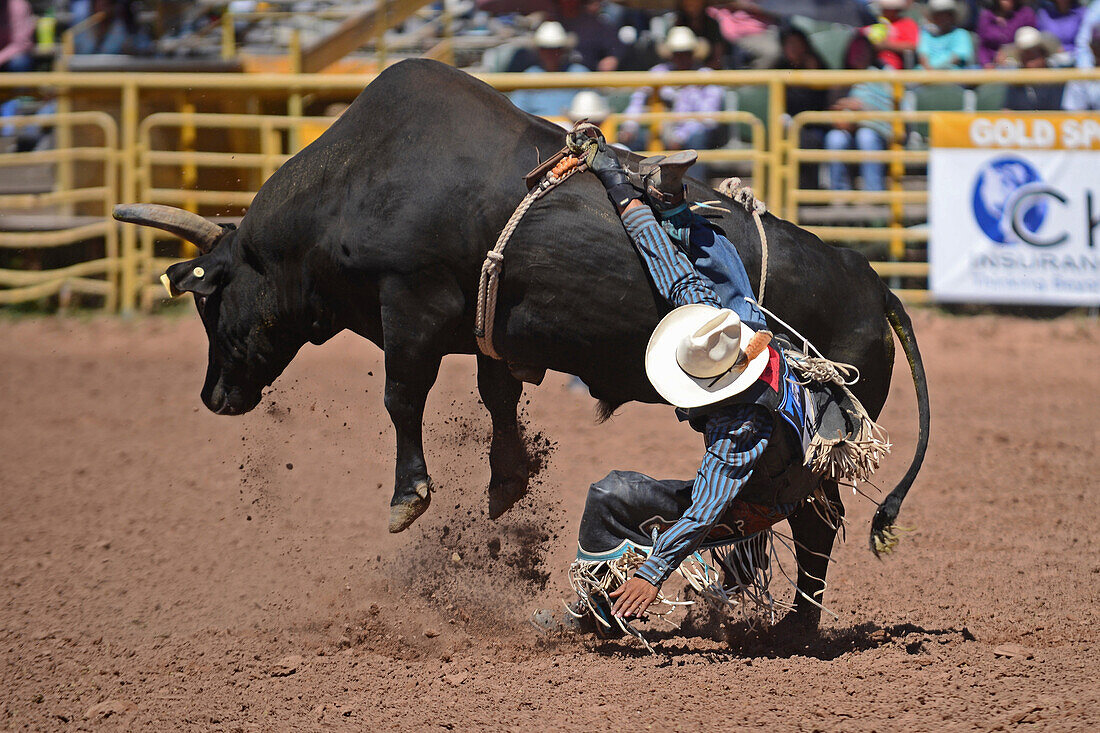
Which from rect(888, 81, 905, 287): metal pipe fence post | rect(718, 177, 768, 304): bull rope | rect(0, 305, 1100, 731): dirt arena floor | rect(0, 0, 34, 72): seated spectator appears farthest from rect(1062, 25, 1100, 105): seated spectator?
rect(0, 0, 34, 72): seated spectator

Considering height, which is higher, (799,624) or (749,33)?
(749,33)

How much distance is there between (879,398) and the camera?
379cm

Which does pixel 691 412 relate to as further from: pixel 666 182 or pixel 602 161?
pixel 602 161

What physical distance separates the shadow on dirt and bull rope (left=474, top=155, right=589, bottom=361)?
3.66 ft

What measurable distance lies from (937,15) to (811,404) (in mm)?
7491

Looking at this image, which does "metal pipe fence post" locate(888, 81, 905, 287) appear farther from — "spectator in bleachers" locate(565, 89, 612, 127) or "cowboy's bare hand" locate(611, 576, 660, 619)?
"cowboy's bare hand" locate(611, 576, 660, 619)

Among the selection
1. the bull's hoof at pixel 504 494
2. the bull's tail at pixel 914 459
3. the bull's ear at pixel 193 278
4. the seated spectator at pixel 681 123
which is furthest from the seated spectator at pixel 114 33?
the bull's tail at pixel 914 459

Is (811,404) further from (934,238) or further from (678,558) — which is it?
(934,238)

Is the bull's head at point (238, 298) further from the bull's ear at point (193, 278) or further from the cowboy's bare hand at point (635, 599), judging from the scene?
the cowboy's bare hand at point (635, 599)

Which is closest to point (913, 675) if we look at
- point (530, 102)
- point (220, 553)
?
point (220, 553)

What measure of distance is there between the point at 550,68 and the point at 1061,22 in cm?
419

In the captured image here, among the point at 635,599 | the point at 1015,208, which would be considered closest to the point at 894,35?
the point at 1015,208

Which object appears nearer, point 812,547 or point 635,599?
point 635,599

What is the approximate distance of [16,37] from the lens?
11.2 m
